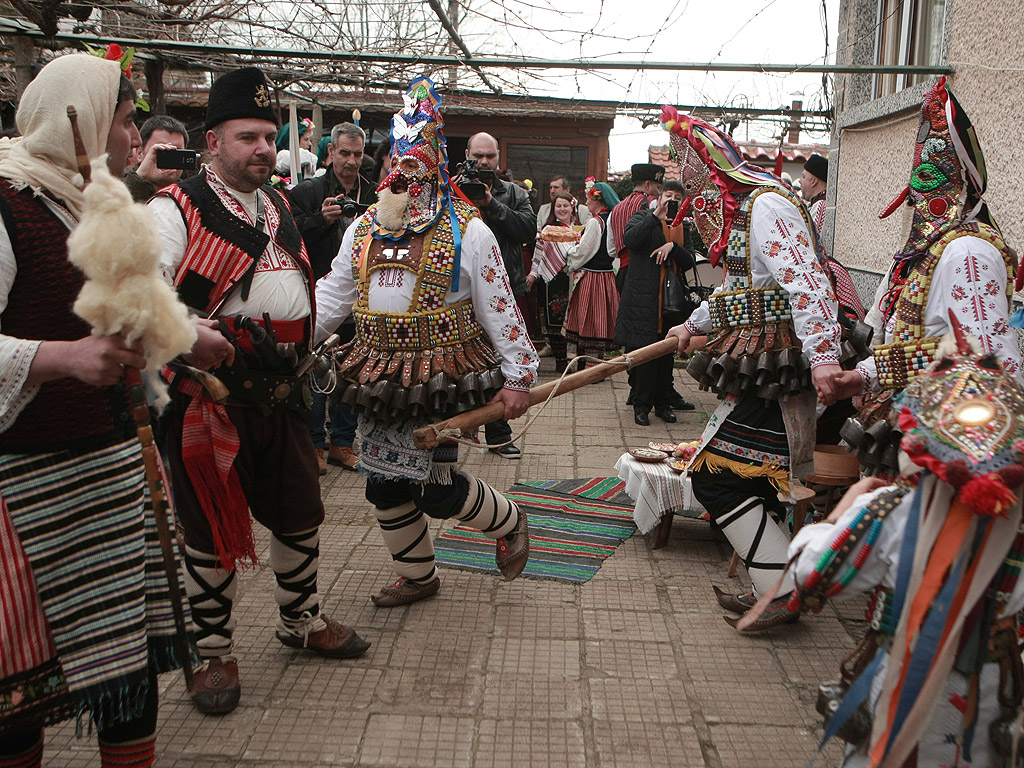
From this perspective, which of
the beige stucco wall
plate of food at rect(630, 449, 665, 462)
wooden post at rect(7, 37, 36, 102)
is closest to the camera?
plate of food at rect(630, 449, 665, 462)

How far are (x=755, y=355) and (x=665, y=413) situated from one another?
155 inches

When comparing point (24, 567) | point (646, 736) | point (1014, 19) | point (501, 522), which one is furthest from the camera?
point (1014, 19)

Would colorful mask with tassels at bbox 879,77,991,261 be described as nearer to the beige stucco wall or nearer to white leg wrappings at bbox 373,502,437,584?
the beige stucco wall

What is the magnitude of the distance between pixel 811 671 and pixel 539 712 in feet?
3.57

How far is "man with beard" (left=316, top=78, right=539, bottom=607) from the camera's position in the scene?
3.39 metres

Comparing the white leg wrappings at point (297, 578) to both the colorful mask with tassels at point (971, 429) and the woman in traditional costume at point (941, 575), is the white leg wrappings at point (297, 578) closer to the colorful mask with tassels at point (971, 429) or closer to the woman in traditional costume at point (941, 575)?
the woman in traditional costume at point (941, 575)

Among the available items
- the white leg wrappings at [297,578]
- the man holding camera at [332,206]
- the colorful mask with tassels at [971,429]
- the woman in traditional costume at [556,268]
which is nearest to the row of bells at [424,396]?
the white leg wrappings at [297,578]

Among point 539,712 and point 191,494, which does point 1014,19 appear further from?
point 191,494

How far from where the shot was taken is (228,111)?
9.61 feet

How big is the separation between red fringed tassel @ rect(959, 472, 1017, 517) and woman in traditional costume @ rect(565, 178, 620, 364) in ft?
22.3

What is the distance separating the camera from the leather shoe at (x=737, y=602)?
370 centimetres

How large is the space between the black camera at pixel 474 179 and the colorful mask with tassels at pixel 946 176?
2733 mm

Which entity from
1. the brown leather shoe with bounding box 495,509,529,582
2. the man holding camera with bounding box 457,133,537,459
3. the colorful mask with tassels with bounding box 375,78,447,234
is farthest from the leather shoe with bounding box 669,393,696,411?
the colorful mask with tassels with bounding box 375,78,447,234

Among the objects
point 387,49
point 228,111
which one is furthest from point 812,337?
point 387,49
